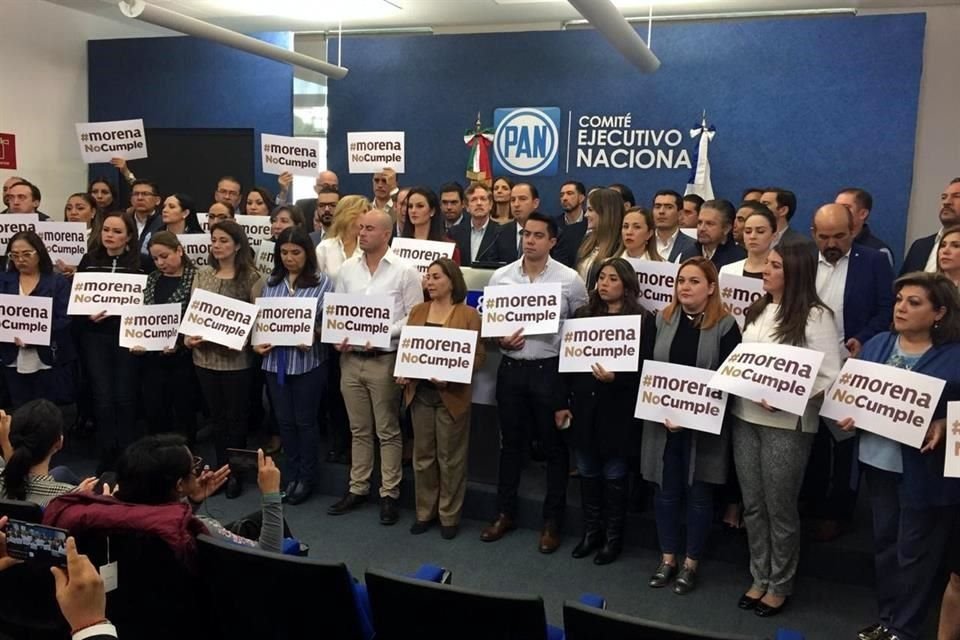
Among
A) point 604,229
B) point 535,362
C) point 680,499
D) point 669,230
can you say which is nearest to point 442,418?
point 535,362

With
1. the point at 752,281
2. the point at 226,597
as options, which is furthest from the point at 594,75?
the point at 226,597

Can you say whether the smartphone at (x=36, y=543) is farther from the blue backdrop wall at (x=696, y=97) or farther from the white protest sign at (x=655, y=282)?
the blue backdrop wall at (x=696, y=97)

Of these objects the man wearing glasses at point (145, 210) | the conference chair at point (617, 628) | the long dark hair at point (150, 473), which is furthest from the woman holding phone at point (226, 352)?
the conference chair at point (617, 628)

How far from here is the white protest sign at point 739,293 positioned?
366 centimetres

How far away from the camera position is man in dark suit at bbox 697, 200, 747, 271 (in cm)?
416

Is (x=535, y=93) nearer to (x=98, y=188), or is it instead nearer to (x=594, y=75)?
(x=594, y=75)

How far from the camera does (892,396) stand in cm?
286

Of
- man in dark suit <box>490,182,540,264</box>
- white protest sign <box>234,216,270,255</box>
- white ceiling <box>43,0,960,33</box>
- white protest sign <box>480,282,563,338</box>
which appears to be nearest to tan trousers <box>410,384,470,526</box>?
white protest sign <box>480,282,563,338</box>

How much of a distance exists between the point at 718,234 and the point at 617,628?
2.80 m

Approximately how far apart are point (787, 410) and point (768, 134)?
453cm

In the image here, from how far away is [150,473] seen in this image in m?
2.13

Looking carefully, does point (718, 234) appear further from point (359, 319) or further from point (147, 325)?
point (147, 325)

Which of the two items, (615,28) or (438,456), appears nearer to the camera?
(438,456)

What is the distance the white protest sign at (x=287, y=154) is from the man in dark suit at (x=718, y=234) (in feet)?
11.1
